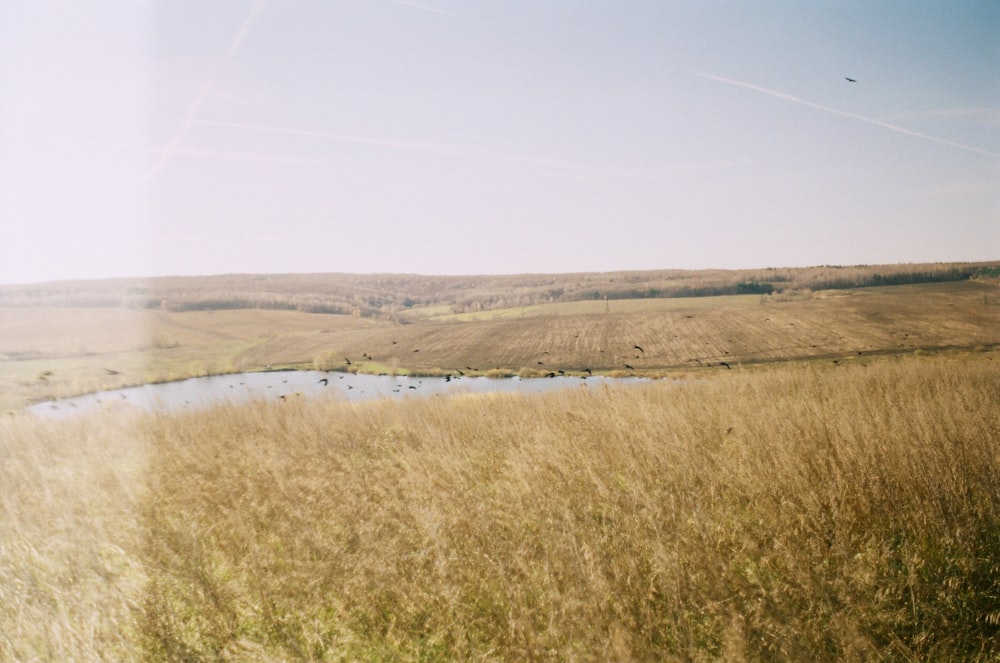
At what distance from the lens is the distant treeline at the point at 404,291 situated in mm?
83000

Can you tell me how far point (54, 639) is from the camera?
259 cm

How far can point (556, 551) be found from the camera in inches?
123

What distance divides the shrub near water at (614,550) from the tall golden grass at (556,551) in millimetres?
20

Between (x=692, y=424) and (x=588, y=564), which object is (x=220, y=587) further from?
(x=692, y=424)

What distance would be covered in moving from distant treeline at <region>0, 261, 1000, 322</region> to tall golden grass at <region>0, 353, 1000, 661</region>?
9171cm

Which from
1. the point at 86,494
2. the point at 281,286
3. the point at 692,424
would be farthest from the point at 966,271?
the point at 281,286

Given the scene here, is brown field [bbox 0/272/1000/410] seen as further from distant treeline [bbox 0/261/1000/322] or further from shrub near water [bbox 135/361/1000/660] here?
shrub near water [bbox 135/361/1000/660]

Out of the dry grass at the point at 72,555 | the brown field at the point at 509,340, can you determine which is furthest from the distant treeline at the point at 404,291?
the dry grass at the point at 72,555

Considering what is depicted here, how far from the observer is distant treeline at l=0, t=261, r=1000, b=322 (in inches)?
3268

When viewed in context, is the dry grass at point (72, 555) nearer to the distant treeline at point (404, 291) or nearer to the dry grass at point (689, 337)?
the dry grass at point (689, 337)

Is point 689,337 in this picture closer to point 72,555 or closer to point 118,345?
point 72,555

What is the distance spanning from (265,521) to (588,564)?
9.35ft

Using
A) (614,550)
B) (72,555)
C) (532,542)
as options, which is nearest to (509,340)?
(72,555)

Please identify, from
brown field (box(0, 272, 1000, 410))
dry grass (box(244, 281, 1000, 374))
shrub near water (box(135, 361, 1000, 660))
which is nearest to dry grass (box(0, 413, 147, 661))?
shrub near water (box(135, 361, 1000, 660))
